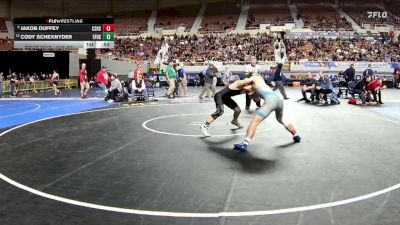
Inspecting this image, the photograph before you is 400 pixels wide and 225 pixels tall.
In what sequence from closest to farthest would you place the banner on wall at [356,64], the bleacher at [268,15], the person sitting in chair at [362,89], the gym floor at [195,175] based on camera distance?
the gym floor at [195,175], the person sitting in chair at [362,89], the banner on wall at [356,64], the bleacher at [268,15]

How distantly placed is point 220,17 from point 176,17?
207 inches

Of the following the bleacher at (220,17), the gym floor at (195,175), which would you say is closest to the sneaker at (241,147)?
the gym floor at (195,175)

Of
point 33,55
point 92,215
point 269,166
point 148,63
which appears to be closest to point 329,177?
point 269,166

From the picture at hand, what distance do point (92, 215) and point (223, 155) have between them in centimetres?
308

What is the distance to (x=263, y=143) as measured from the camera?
7.86m

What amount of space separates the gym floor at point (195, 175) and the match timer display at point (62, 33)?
1099 cm

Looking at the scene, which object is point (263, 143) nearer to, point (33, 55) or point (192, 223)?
point (192, 223)

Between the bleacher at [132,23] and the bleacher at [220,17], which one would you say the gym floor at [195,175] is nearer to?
the bleacher at [220,17]

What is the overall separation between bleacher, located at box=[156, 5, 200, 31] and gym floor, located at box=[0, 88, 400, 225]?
38.1 m

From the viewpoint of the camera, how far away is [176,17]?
161ft

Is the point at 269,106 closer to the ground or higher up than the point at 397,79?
closer to the ground

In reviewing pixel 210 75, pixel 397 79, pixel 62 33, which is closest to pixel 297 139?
pixel 210 75

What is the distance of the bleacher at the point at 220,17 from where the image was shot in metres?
45.0

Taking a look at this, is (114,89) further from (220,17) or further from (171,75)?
(220,17)
